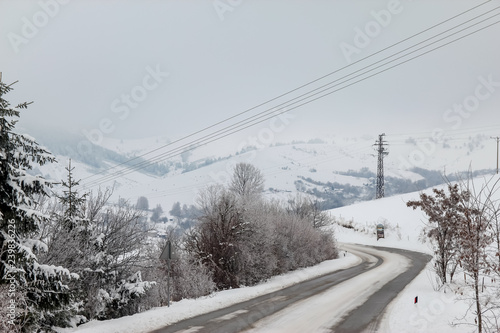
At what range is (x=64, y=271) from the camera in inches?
400

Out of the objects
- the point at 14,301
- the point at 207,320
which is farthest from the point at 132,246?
the point at 14,301

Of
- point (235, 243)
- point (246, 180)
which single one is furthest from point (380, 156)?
point (235, 243)

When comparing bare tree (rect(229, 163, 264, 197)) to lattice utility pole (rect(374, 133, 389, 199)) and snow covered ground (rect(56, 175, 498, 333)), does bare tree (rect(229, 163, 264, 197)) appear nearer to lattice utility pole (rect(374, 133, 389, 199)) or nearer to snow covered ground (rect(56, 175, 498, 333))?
lattice utility pole (rect(374, 133, 389, 199))

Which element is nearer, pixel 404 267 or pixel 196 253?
pixel 196 253

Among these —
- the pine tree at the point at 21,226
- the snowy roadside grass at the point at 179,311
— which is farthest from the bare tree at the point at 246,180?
the pine tree at the point at 21,226

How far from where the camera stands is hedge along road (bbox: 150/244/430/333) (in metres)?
12.0

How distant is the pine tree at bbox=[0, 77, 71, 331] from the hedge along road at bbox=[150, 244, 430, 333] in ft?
11.8

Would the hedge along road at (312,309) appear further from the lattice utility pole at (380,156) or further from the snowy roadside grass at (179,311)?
the lattice utility pole at (380,156)

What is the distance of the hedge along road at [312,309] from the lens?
39.2 feet

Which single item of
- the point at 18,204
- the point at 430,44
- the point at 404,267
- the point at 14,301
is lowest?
the point at 404,267

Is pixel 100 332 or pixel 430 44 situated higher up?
pixel 430 44

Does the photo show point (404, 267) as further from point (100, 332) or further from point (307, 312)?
point (100, 332)

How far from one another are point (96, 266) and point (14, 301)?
668 centimetres

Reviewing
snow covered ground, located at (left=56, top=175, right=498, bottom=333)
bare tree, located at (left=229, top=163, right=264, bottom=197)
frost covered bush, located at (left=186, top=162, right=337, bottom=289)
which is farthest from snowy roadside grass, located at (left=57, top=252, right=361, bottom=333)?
bare tree, located at (left=229, top=163, right=264, bottom=197)
